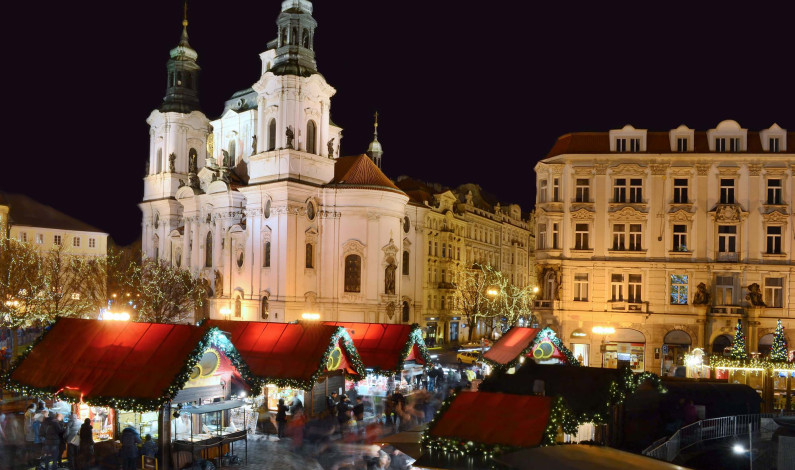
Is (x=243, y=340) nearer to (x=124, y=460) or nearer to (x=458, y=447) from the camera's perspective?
(x=124, y=460)

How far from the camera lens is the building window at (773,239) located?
39875 mm

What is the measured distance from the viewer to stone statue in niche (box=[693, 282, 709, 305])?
39.3 m

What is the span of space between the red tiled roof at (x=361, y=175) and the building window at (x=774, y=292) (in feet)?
84.2

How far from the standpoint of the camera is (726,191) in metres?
40.2

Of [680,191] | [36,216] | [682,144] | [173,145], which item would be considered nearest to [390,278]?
[680,191]

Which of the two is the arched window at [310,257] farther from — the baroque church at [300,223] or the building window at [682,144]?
the building window at [682,144]

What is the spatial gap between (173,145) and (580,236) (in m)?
39.3

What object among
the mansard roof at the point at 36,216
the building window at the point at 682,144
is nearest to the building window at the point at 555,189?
the building window at the point at 682,144

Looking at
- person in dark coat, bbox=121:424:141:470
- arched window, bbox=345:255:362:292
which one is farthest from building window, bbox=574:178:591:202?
person in dark coat, bbox=121:424:141:470

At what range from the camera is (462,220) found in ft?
236

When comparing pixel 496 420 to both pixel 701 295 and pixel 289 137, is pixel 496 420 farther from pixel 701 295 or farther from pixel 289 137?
pixel 289 137

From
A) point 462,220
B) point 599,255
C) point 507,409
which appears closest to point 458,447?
point 507,409

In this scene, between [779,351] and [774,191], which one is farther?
[774,191]

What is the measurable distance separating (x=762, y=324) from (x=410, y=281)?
1103 inches
